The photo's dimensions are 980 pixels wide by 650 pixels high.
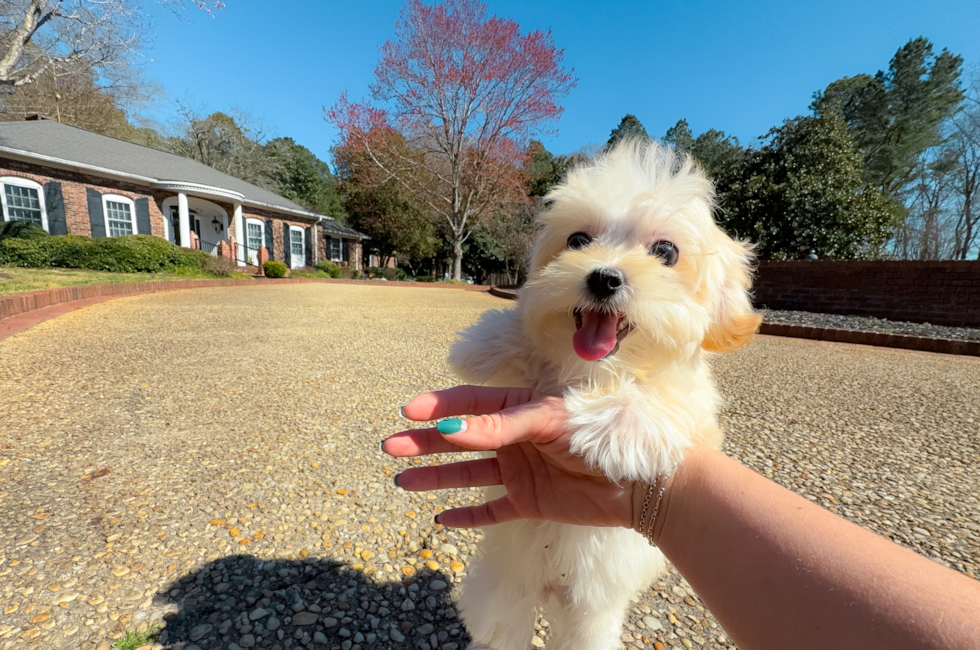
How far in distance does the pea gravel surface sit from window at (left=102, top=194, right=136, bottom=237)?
54.8 ft

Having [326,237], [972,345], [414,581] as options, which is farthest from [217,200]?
[972,345]

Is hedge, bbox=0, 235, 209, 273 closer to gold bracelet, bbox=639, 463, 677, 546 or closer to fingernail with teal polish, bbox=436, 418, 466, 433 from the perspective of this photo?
fingernail with teal polish, bbox=436, 418, 466, 433

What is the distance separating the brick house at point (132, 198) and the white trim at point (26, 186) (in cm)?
3

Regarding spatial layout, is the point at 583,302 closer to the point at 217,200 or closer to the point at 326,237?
the point at 217,200

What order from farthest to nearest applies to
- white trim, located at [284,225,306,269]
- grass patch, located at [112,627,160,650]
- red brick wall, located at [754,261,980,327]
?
white trim, located at [284,225,306,269] < red brick wall, located at [754,261,980,327] < grass patch, located at [112,627,160,650]

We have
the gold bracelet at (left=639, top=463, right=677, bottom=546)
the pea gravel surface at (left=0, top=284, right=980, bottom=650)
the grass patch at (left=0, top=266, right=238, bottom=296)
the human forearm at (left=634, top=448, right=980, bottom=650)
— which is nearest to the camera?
the human forearm at (left=634, top=448, right=980, bottom=650)

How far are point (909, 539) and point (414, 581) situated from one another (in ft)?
8.92

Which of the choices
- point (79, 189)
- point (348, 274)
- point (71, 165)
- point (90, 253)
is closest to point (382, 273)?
point (348, 274)

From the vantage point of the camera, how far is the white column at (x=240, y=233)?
2209 cm

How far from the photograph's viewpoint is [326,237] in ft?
95.9

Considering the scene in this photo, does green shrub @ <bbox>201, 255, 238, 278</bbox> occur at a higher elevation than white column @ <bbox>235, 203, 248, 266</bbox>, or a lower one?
lower

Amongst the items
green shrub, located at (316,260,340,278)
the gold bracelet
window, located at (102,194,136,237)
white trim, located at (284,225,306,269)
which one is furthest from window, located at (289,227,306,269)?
the gold bracelet

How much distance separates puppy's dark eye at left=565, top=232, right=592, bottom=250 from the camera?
59.8 inches

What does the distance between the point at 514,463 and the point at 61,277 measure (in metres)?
14.6
